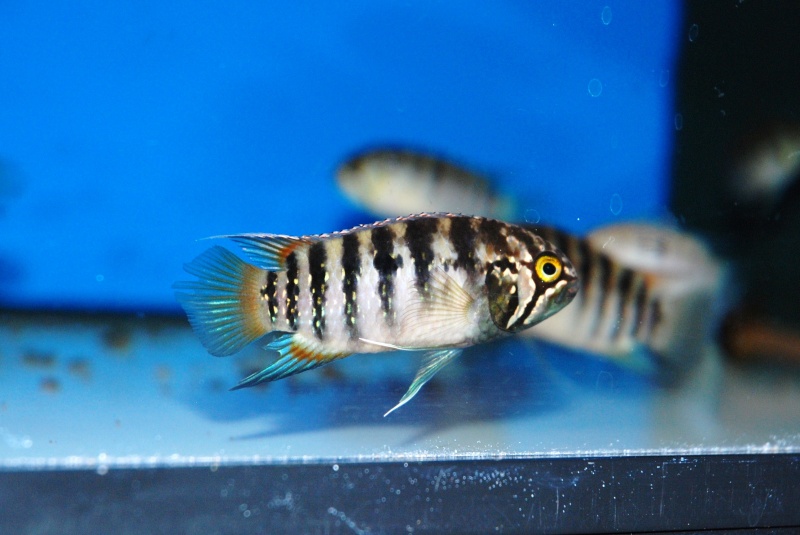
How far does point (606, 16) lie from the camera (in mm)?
1906

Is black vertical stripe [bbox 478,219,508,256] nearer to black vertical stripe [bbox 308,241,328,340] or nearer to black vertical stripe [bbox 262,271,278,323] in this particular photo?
black vertical stripe [bbox 308,241,328,340]

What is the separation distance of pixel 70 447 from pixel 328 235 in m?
0.72

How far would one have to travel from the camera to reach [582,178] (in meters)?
1.95

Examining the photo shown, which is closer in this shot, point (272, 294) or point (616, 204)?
point (272, 294)

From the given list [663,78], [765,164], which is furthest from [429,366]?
[765,164]

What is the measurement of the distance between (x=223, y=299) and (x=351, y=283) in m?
0.30

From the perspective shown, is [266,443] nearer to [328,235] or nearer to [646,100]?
[328,235]

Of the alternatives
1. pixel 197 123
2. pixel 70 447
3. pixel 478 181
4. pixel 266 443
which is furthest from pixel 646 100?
pixel 70 447

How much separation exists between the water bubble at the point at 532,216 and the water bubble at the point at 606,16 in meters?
0.62

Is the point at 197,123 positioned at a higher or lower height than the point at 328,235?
higher

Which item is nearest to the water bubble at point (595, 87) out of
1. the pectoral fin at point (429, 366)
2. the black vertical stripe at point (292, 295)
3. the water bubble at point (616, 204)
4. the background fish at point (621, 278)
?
the water bubble at point (616, 204)

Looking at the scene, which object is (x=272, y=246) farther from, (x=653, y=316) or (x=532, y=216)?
(x=653, y=316)

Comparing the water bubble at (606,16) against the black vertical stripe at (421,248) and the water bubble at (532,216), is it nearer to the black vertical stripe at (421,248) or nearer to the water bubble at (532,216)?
the water bubble at (532,216)

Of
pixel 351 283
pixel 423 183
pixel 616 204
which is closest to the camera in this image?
pixel 351 283
